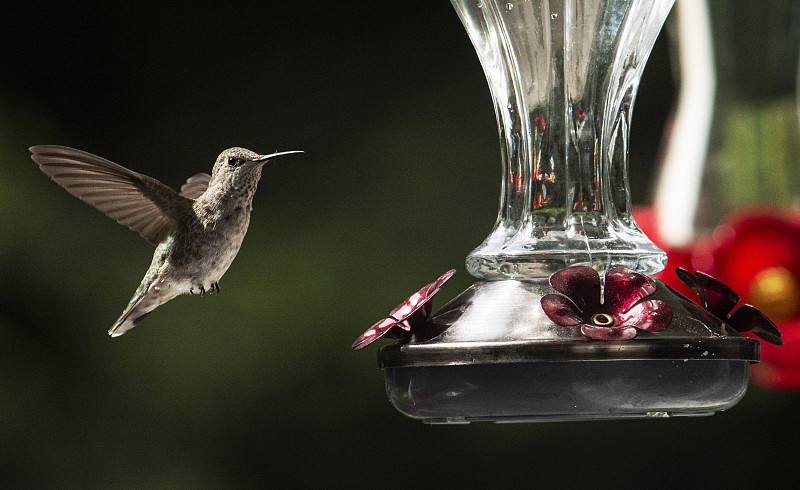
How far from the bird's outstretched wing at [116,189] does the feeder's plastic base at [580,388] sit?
1.00 meters

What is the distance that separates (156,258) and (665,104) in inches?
163

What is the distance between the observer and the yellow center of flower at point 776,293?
2.27 m

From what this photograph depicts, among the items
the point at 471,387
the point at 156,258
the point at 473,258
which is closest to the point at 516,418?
the point at 471,387

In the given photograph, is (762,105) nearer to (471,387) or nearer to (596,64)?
(596,64)

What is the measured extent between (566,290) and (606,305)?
0.06m

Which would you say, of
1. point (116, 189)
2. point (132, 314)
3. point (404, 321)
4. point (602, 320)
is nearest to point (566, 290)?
point (602, 320)

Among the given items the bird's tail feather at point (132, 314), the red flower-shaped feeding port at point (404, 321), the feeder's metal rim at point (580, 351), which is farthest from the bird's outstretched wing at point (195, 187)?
the feeder's metal rim at point (580, 351)

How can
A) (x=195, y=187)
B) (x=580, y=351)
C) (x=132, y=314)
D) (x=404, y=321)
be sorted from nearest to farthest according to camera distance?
(x=580, y=351) < (x=404, y=321) < (x=132, y=314) < (x=195, y=187)

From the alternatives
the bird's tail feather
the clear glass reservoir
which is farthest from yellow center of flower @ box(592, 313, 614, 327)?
the bird's tail feather

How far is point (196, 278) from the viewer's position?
92.0 inches

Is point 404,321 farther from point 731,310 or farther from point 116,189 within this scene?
point 116,189

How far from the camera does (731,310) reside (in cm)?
142

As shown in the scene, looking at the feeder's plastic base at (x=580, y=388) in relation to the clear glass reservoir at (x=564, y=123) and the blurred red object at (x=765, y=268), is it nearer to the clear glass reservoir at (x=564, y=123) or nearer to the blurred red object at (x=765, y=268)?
the clear glass reservoir at (x=564, y=123)

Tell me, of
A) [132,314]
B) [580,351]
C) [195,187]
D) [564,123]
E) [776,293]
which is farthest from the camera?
[195,187]
